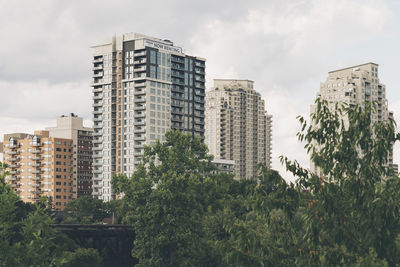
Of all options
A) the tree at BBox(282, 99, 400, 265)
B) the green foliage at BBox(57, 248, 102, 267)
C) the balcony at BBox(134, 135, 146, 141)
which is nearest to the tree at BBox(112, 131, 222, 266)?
the green foliage at BBox(57, 248, 102, 267)

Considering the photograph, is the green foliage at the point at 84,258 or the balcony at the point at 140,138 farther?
the balcony at the point at 140,138

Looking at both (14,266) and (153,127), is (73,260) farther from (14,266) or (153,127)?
(153,127)

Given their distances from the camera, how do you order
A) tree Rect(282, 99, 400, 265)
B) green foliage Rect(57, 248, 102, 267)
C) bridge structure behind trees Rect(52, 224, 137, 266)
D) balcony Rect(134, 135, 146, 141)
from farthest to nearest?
1. balcony Rect(134, 135, 146, 141)
2. bridge structure behind trees Rect(52, 224, 137, 266)
3. green foliage Rect(57, 248, 102, 267)
4. tree Rect(282, 99, 400, 265)

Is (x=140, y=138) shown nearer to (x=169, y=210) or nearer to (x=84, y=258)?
(x=84, y=258)

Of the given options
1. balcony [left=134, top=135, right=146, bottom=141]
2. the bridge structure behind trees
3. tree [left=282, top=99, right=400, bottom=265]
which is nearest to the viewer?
tree [left=282, top=99, right=400, bottom=265]

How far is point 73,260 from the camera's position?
223 feet

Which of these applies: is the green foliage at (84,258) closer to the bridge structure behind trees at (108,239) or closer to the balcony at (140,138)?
the bridge structure behind trees at (108,239)

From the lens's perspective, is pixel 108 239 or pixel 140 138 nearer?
pixel 108 239

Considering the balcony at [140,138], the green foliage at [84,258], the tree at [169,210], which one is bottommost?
the green foliage at [84,258]

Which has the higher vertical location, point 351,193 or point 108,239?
point 351,193

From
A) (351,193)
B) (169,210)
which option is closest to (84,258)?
(169,210)

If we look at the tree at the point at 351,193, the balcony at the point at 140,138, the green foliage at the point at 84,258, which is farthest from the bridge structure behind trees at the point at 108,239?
the balcony at the point at 140,138

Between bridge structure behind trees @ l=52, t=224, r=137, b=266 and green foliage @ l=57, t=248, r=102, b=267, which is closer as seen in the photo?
green foliage @ l=57, t=248, r=102, b=267

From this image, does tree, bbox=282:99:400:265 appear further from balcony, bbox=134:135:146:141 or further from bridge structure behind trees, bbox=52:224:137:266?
balcony, bbox=134:135:146:141
